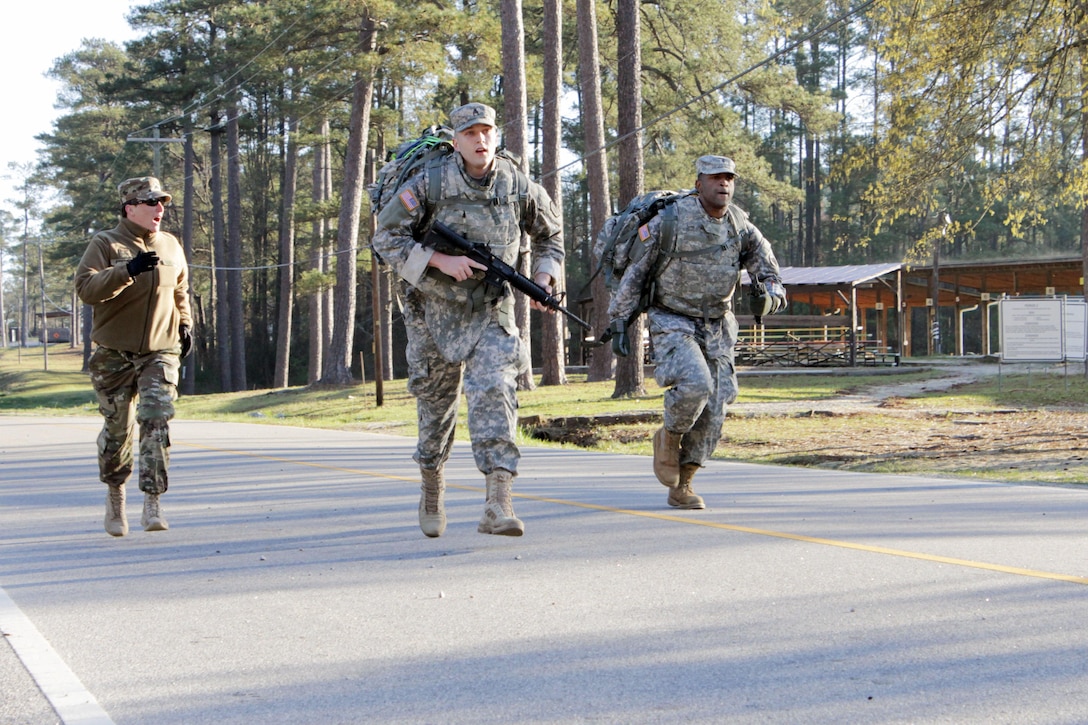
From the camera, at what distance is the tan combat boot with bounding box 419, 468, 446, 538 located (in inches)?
271

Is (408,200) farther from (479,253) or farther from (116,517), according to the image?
(116,517)

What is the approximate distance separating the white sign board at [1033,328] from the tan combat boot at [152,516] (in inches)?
769

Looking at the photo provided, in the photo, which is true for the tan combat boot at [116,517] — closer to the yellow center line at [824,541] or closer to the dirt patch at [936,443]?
the yellow center line at [824,541]

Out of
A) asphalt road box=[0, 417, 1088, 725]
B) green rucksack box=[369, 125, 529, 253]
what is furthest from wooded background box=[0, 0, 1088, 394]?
green rucksack box=[369, 125, 529, 253]

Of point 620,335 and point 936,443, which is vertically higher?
point 620,335

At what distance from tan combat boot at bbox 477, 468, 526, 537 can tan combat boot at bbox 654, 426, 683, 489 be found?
1.85m

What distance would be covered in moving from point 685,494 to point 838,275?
32.9 metres

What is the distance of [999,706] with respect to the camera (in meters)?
3.45

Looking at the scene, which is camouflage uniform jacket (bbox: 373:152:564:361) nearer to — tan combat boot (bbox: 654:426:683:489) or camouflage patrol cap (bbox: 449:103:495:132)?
camouflage patrol cap (bbox: 449:103:495:132)

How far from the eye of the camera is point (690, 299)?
8.02 metres

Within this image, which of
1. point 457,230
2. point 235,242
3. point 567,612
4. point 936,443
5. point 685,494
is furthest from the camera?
point 235,242

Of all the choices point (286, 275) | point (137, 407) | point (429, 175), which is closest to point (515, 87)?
point (137, 407)

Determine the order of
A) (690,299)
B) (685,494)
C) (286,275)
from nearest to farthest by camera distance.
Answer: (690,299) → (685,494) → (286,275)

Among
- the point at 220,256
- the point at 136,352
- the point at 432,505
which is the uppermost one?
the point at 220,256
